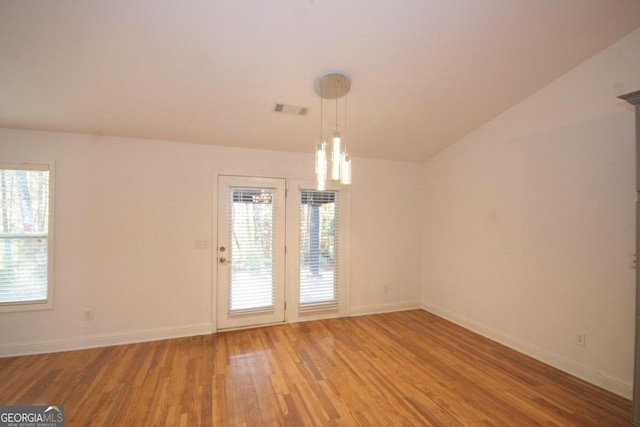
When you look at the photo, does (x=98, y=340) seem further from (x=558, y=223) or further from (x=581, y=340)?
(x=558, y=223)

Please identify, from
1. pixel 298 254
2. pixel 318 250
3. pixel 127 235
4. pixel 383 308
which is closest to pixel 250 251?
pixel 298 254

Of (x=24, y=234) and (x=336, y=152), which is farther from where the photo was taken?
(x=24, y=234)

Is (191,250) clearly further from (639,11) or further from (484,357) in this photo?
(639,11)

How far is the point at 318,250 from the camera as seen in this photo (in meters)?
4.27

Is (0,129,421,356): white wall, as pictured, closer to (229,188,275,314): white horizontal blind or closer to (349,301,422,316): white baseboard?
(229,188,275,314): white horizontal blind

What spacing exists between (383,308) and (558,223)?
262 cm

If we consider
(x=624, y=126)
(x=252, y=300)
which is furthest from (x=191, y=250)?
(x=624, y=126)

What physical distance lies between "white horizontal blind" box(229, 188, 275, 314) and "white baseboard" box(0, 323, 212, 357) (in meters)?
0.55

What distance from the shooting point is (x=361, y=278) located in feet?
14.8

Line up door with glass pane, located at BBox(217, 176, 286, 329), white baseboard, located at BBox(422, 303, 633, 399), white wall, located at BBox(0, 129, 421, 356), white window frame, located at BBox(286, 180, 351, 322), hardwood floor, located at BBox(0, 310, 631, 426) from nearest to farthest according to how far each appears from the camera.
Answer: hardwood floor, located at BBox(0, 310, 631, 426) → white baseboard, located at BBox(422, 303, 633, 399) → white wall, located at BBox(0, 129, 421, 356) → door with glass pane, located at BBox(217, 176, 286, 329) → white window frame, located at BBox(286, 180, 351, 322)

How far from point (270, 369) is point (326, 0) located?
3155 mm

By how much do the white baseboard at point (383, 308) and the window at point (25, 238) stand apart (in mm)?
3809

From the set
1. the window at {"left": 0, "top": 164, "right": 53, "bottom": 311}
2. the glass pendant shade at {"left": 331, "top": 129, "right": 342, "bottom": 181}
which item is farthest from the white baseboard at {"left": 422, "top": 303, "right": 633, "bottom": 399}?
the window at {"left": 0, "top": 164, "right": 53, "bottom": 311}

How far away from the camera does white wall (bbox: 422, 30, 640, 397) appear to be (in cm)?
250
